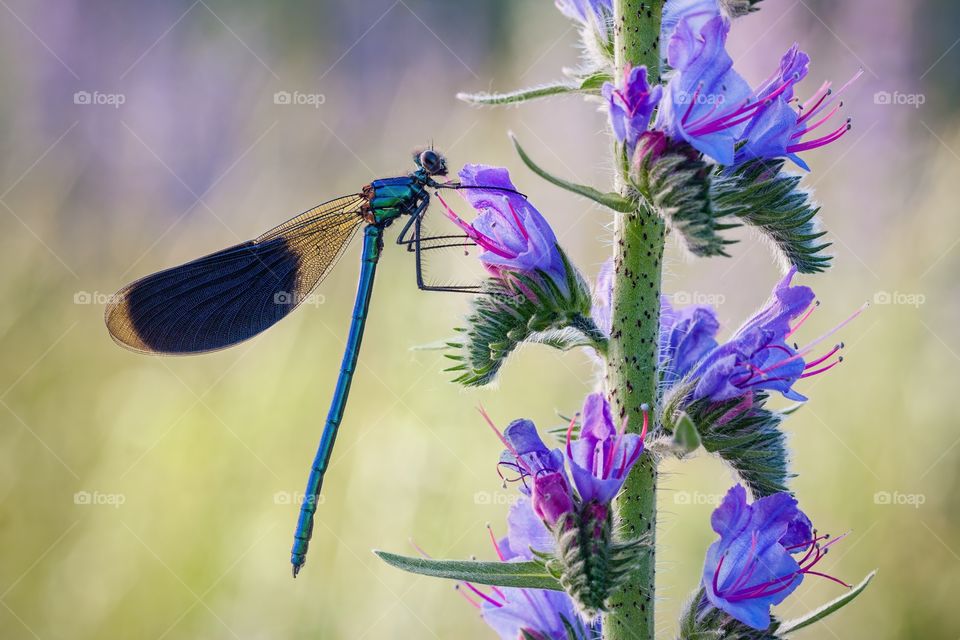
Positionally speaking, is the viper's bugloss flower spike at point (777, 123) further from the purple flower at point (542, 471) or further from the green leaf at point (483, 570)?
the green leaf at point (483, 570)

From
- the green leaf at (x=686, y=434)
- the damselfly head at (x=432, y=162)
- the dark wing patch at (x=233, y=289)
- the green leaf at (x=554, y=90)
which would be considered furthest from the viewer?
the dark wing patch at (x=233, y=289)

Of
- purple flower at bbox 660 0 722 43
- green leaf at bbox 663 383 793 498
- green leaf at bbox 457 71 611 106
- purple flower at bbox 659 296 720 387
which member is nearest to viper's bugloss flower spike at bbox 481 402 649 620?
green leaf at bbox 663 383 793 498

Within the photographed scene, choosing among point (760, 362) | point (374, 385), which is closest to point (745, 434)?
point (760, 362)

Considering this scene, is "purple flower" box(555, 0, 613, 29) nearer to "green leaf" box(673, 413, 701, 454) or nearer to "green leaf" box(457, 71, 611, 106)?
"green leaf" box(457, 71, 611, 106)

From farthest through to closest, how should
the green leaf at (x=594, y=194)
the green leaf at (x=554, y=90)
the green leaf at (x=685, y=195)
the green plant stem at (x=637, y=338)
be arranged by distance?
the green leaf at (x=554, y=90), the green plant stem at (x=637, y=338), the green leaf at (x=685, y=195), the green leaf at (x=594, y=194)

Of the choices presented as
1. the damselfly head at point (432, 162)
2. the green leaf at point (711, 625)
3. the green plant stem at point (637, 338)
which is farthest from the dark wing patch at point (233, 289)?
the green leaf at point (711, 625)

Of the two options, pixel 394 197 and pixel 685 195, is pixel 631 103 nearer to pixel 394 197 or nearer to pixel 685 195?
pixel 685 195
